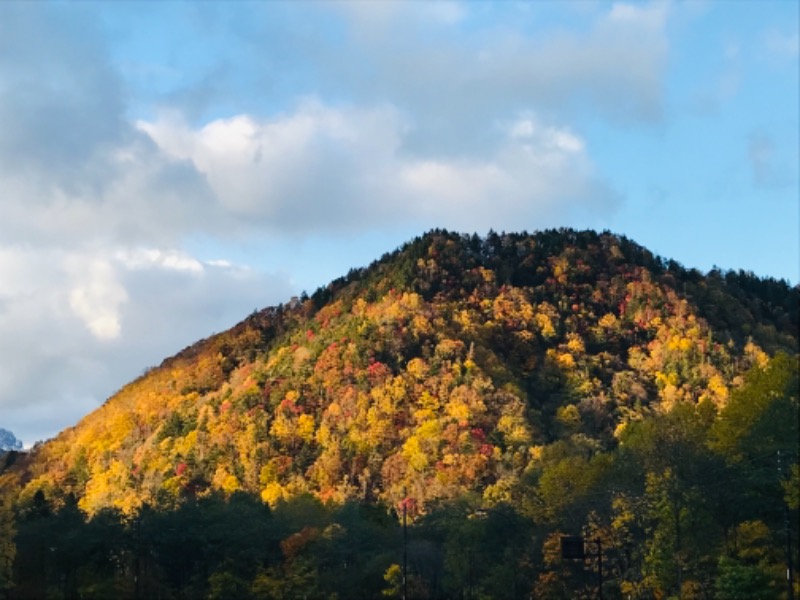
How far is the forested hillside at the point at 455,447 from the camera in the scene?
226ft

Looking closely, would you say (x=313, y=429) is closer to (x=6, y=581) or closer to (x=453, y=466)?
(x=453, y=466)

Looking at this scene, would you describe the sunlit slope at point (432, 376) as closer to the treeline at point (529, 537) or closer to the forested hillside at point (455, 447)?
the forested hillside at point (455, 447)

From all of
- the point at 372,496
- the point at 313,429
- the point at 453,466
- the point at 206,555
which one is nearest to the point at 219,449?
the point at 313,429

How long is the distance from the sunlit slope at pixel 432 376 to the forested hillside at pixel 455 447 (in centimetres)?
41

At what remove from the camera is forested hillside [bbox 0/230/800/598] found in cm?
6875

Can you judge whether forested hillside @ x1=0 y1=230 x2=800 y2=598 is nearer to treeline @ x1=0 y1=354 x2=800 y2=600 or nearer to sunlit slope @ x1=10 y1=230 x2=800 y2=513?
treeline @ x1=0 y1=354 x2=800 y2=600

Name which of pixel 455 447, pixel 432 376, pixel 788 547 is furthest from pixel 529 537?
pixel 432 376

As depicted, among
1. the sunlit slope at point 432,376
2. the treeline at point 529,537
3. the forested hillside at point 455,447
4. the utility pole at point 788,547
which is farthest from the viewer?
the sunlit slope at point 432,376

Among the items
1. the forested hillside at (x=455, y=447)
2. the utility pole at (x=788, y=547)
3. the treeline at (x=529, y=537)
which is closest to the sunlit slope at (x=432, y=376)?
the forested hillside at (x=455, y=447)

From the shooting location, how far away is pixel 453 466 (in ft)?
419

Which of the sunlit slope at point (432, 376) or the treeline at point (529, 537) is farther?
the sunlit slope at point (432, 376)

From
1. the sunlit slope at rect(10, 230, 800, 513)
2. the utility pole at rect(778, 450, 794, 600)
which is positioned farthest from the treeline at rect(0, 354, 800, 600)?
the sunlit slope at rect(10, 230, 800, 513)

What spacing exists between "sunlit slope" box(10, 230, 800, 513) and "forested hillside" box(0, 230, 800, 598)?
41 centimetres

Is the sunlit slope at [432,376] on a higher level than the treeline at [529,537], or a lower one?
higher
